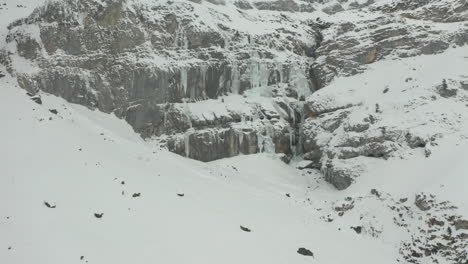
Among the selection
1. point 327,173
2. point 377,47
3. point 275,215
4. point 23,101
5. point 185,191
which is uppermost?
point 377,47

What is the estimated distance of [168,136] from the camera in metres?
36.3

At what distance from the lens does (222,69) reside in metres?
40.1

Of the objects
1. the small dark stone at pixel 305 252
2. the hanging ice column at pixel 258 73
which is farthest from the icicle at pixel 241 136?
the small dark stone at pixel 305 252

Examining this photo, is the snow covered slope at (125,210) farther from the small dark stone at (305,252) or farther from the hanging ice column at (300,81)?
the hanging ice column at (300,81)

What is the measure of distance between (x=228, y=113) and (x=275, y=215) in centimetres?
1831

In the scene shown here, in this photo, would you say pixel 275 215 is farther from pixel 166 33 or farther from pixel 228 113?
pixel 166 33

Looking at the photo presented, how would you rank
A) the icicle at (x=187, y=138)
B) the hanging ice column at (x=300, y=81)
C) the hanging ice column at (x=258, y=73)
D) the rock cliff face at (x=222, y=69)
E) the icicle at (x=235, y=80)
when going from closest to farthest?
the rock cliff face at (x=222, y=69)
the icicle at (x=187, y=138)
the icicle at (x=235, y=80)
the hanging ice column at (x=258, y=73)
the hanging ice column at (x=300, y=81)

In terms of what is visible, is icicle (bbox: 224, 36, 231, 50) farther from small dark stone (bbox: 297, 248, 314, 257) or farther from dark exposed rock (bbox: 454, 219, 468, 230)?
small dark stone (bbox: 297, 248, 314, 257)

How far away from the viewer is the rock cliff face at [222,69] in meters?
35.8

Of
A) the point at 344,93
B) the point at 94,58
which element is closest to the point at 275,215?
the point at 344,93

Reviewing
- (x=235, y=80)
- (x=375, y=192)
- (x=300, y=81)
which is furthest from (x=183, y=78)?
(x=375, y=192)

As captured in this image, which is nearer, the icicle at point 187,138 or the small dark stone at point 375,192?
the small dark stone at point 375,192

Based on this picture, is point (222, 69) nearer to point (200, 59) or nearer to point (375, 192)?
point (200, 59)

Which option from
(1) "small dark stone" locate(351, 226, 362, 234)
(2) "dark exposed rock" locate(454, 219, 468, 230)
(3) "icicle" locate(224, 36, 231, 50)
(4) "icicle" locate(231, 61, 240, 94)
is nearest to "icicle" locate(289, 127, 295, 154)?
(4) "icicle" locate(231, 61, 240, 94)
